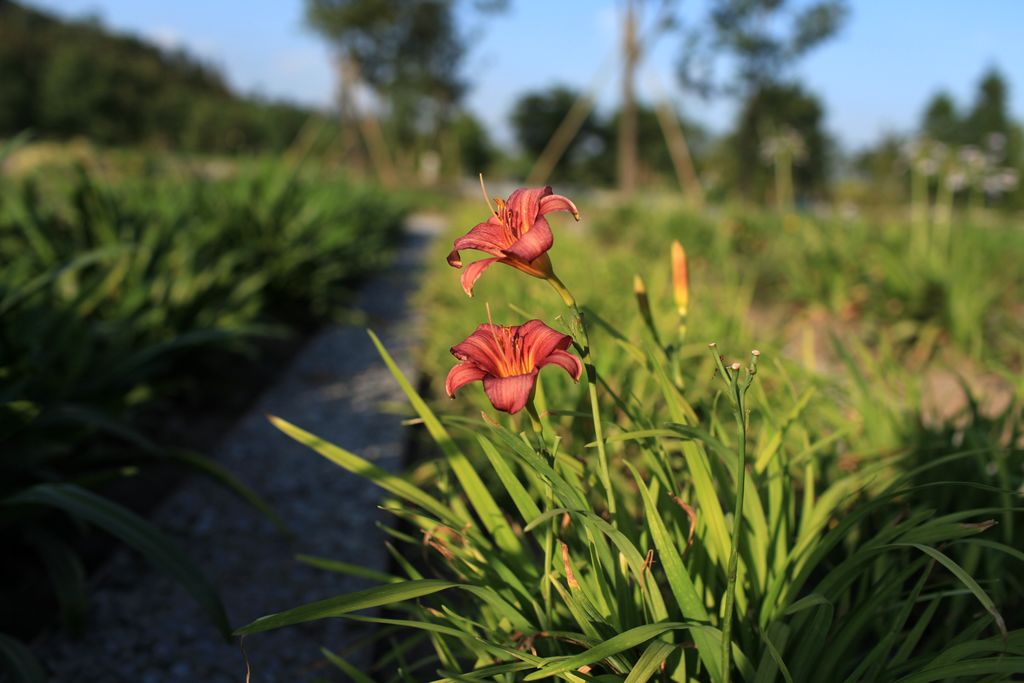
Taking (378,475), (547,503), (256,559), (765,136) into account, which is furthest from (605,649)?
(765,136)

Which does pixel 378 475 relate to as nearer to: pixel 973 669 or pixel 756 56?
pixel 973 669

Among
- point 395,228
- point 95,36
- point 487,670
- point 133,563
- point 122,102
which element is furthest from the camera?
point 95,36

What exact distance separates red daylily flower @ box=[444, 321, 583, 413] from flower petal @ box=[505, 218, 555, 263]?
0.09m

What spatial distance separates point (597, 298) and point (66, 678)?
2.13 m

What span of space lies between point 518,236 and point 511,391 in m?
0.19

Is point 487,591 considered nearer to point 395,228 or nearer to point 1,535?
point 1,535

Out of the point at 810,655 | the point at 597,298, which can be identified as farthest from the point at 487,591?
the point at 597,298

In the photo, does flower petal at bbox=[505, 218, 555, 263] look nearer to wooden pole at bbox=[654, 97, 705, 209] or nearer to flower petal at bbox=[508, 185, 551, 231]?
flower petal at bbox=[508, 185, 551, 231]

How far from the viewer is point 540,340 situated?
783mm

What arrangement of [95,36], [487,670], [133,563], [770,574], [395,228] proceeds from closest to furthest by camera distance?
[487,670], [770,574], [133,563], [395,228], [95,36]

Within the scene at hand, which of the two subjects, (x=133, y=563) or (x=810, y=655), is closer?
(x=810, y=655)

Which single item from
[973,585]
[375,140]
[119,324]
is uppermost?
[375,140]

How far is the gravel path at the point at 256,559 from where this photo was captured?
1405 millimetres

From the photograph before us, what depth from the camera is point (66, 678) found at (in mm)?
1331
